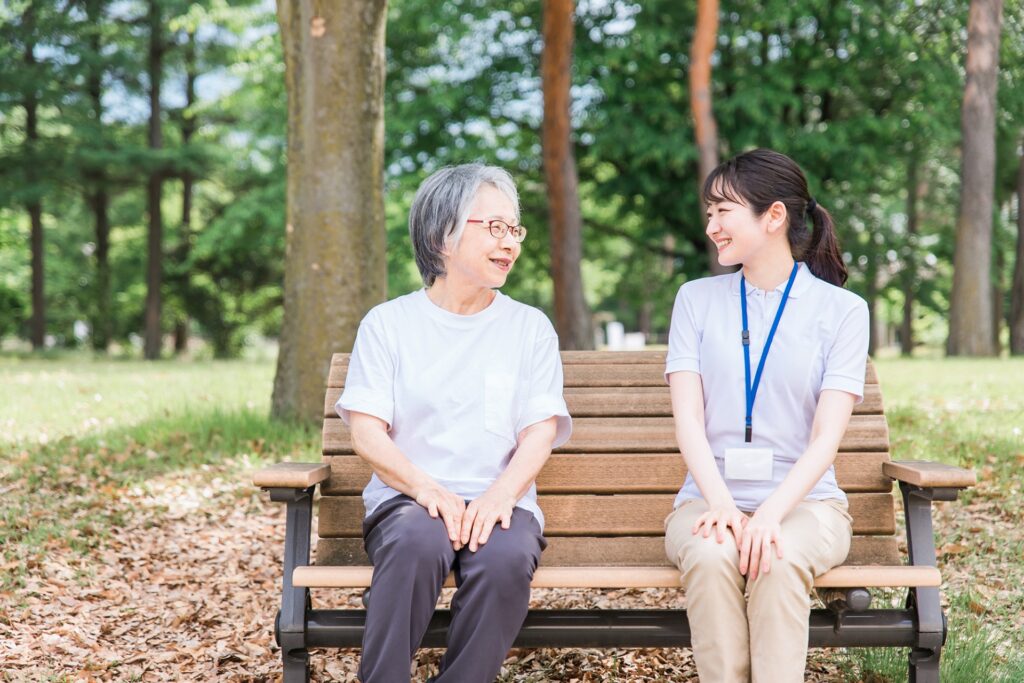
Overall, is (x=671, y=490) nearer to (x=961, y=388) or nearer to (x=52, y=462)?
(x=52, y=462)

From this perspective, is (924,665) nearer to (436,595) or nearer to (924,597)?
(924,597)

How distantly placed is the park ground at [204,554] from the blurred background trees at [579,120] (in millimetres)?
9015

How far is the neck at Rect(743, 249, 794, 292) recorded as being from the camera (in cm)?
316

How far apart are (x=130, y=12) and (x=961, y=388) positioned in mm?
20951

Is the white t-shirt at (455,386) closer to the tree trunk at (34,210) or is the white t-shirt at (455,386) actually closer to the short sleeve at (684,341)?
the short sleeve at (684,341)

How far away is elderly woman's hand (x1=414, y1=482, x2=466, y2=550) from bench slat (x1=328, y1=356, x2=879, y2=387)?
929 mm

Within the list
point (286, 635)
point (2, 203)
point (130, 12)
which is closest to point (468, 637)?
point (286, 635)

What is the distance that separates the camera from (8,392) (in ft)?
31.7

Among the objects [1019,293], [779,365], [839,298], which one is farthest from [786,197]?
[1019,293]

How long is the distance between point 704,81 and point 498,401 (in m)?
12.6

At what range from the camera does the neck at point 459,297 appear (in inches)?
126

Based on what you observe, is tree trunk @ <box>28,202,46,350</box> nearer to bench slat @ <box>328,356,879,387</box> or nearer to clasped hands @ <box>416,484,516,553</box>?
bench slat @ <box>328,356,879,387</box>

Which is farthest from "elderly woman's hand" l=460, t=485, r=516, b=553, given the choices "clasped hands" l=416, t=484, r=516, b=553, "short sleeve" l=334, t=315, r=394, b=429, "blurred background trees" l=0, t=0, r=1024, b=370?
"blurred background trees" l=0, t=0, r=1024, b=370

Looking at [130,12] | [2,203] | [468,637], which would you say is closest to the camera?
[468,637]
